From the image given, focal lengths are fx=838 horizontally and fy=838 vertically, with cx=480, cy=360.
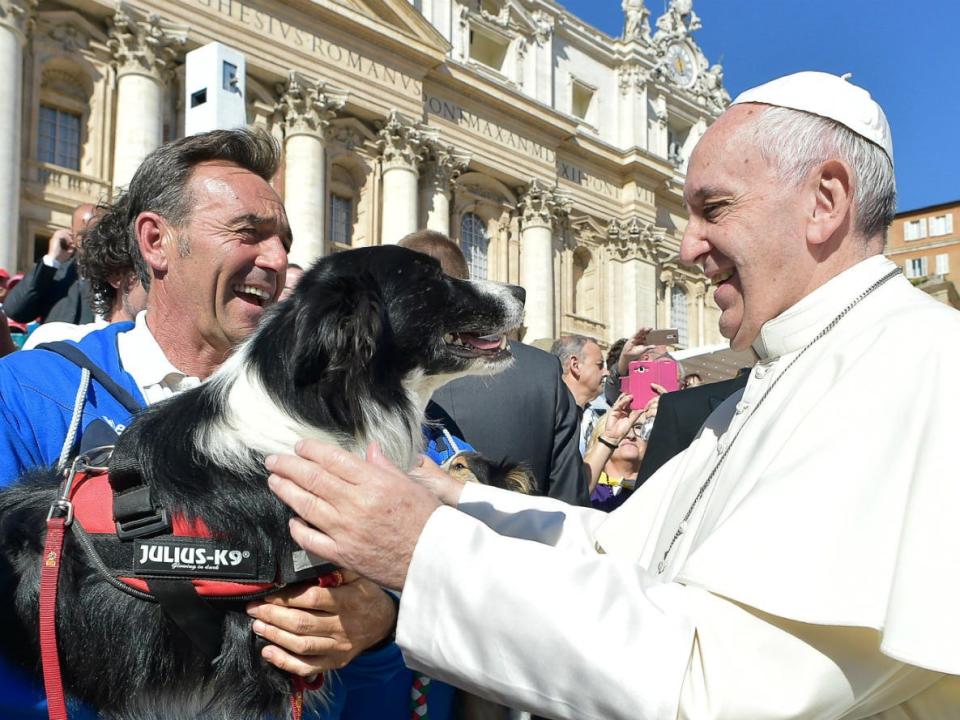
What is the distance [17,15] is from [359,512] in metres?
18.7

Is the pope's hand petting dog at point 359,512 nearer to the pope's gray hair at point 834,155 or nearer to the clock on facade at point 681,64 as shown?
the pope's gray hair at point 834,155

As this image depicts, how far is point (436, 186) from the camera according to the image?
2564cm

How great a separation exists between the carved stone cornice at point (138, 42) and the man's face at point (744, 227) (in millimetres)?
19239

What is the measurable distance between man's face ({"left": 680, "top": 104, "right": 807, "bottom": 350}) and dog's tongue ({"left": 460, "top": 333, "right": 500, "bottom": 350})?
681 millimetres

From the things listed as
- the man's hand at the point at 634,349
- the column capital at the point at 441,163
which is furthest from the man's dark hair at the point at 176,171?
the column capital at the point at 441,163

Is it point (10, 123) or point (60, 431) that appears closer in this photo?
point (60, 431)

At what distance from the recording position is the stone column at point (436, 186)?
25453 mm

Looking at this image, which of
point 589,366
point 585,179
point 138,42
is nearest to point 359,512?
point 589,366

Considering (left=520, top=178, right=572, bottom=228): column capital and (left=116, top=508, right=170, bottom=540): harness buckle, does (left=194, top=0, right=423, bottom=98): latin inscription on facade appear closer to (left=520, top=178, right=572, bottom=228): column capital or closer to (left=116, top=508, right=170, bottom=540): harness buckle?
(left=520, top=178, right=572, bottom=228): column capital

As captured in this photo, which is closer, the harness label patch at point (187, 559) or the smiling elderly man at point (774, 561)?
the smiling elderly man at point (774, 561)

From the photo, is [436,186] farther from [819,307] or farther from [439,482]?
[819,307]

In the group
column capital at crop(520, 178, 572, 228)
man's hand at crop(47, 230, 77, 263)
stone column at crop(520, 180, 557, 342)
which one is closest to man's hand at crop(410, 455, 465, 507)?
man's hand at crop(47, 230, 77, 263)

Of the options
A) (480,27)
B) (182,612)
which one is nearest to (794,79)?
(182,612)

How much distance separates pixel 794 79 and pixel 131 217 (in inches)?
84.5
